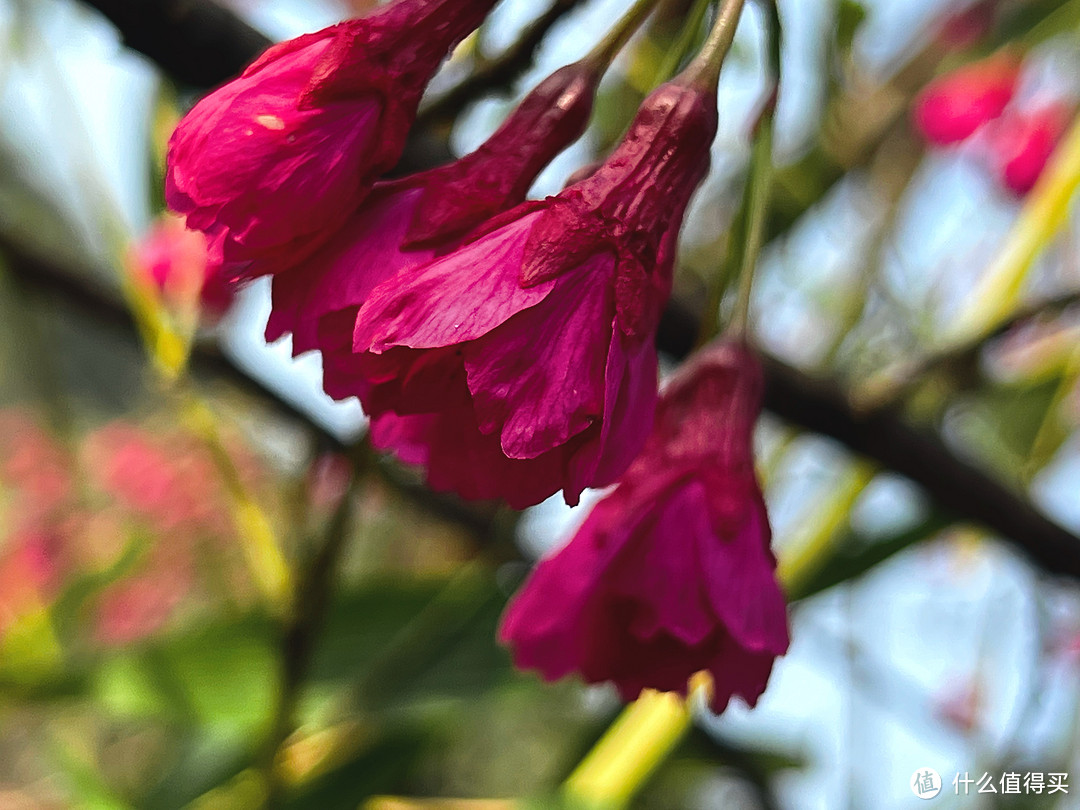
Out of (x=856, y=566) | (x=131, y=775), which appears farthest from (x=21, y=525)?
(x=856, y=566)

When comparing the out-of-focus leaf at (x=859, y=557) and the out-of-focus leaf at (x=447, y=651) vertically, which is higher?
the out-of-focus leaf at (x=447, y=651)

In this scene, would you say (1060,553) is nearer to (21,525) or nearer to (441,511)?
(441,511)

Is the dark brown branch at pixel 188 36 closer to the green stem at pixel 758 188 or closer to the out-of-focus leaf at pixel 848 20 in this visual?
the green stem at pixel 758 188

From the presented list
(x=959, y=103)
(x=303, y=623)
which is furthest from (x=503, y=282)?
(x=959, y=103)

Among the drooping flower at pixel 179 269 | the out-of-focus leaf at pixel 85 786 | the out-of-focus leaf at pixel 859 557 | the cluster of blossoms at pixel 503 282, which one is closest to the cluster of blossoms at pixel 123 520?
the out-of-focus leaf at pixel 85 786

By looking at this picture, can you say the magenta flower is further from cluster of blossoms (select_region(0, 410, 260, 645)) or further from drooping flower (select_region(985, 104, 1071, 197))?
cluster of blossoms (select_region(0, 410, 260, 645))

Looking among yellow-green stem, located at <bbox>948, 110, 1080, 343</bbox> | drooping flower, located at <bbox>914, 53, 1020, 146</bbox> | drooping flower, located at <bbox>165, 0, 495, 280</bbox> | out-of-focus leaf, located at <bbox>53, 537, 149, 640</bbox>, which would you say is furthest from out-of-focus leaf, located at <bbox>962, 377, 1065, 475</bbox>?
out-of-focus leaf, located at <bbox>53, 537, 149, 640</bbox>
